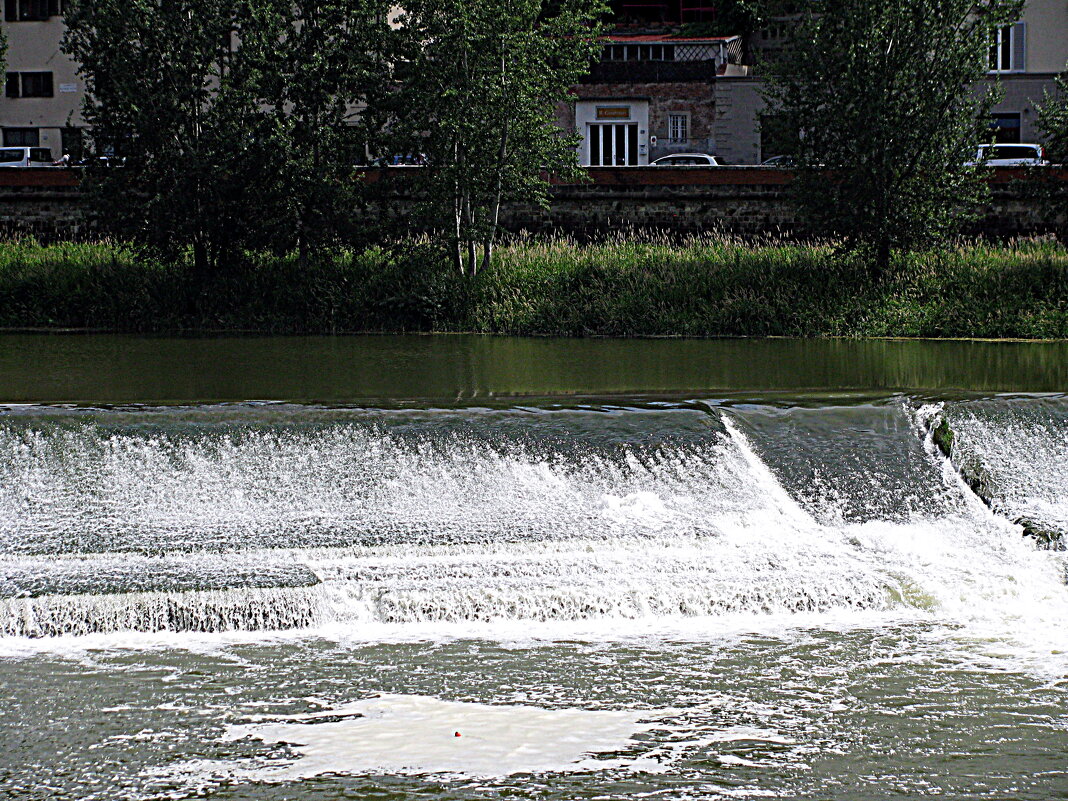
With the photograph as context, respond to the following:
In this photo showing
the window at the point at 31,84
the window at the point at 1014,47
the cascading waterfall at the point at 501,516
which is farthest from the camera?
the window at the point at 31,84

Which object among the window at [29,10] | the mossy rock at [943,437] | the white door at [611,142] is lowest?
the mossy rock at [943,437]

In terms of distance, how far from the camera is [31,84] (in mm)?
43969

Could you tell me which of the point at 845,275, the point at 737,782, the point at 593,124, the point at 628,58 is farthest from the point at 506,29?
the point at 628,58

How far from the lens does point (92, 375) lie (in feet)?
50.5

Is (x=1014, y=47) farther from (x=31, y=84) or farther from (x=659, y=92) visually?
(x=31, y=84)

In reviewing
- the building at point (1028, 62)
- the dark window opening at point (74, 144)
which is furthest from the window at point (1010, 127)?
the dark window opening at point (74, 144)

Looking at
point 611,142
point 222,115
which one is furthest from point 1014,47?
point 222,115

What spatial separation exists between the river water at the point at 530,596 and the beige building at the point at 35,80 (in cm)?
3327

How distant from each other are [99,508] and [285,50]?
14.3m

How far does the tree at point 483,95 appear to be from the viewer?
21.5 meters

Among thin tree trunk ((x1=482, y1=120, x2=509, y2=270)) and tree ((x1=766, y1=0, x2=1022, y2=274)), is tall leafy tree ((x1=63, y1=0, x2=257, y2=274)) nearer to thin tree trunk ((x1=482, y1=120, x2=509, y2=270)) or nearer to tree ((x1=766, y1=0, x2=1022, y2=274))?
thin tree trunk ((x1=482, y1=120, x2=509, y2=270))

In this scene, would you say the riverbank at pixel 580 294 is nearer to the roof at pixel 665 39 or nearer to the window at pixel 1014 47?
the window at pixel 1014 47

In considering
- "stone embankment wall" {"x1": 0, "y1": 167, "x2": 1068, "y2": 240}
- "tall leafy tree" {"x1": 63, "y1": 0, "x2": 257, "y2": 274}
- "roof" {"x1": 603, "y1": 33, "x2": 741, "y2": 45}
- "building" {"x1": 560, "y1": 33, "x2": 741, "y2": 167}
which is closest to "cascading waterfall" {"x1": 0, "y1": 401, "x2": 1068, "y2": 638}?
"tall leafy tree" {"x1": 63, "y1": 0, "x2": 257, "y2": 274}

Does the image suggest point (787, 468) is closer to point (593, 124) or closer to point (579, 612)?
point (579, 612)
